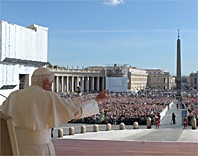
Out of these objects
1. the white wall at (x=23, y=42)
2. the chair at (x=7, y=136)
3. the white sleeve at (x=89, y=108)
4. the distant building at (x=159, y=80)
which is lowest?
the chair at (x=7, y=136)

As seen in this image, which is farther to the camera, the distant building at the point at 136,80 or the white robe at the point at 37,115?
the distant building at the point at 136,80

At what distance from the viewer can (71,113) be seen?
100.0 inches

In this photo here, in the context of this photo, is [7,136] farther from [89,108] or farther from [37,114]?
[89,108]

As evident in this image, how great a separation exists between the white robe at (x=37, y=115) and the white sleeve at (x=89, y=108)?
0.15ft

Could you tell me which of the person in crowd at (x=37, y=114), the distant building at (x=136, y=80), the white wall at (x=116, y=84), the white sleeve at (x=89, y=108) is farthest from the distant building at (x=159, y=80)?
the person in crowd at (x=37, y=114)

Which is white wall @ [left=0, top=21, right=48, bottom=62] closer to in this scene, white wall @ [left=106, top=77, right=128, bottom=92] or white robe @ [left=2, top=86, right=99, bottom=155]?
white robe @ [left=2, top=86, right=99, bottom=155]

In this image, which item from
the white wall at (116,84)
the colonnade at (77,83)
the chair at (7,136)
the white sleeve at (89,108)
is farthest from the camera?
the white wall at (116,84)

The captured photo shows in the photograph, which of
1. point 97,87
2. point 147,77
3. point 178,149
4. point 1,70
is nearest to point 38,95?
point 178,149

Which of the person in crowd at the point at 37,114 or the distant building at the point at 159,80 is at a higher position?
the distant building at the point at 159,80

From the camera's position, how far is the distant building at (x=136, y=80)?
10656cm

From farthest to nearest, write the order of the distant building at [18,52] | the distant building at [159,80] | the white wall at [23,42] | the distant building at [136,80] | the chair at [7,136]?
the distant building at [159,80], the distant building at [136,80], the white wall at [23,42], the distant building at [18,52], the chair at [7,136]

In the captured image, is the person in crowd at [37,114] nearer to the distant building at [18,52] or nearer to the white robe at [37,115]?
the white robe at [37,115]

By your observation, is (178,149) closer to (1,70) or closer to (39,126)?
A: (39,126)

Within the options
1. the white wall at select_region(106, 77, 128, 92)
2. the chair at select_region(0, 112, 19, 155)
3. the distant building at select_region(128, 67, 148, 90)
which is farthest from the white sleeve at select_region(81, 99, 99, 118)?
the distant building at select_region(128, 67, 148, 90)
